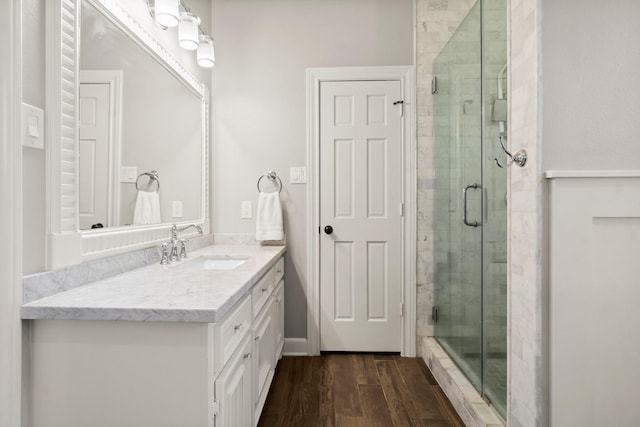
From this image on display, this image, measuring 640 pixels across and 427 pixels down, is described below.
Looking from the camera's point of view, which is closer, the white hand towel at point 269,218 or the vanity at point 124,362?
the vanity at point 124,362

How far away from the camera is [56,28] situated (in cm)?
118

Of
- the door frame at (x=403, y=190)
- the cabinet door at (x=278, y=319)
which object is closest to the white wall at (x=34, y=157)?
the cabinet door at (x=278, y=319)

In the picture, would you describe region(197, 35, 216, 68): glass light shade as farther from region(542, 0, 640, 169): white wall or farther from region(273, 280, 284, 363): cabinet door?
region(542, 0, 640, 169): white wall

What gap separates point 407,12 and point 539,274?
2.18 m

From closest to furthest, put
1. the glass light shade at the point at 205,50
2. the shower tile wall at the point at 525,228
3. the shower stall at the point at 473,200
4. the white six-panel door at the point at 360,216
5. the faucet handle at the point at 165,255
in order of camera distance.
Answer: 1. the shower tile wall at the point at 525,228
2. the shower stall at the point at 473,200
3. the faucet handle at the point at 165,255
4. the glass light shade at the point at 205,50
5. the white six-panel door at the point at 360,216

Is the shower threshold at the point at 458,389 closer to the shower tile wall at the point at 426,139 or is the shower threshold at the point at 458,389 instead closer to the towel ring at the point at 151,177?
the shower tile wall at the point at 426,139

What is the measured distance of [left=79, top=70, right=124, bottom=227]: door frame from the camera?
1494 mm

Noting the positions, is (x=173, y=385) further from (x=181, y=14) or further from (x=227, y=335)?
(x=181, y=14)

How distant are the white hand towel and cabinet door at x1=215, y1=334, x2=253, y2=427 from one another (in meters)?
1.12

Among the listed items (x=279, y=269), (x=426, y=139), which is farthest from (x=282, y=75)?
(x=279, y=269)

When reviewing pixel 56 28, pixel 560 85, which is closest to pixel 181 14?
pixel 56 28

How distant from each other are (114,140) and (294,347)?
187 cm

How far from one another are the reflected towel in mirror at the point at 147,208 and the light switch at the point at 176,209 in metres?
0.19

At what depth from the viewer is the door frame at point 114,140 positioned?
4.90ft
